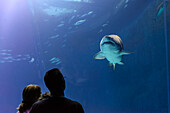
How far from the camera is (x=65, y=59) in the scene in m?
18.3

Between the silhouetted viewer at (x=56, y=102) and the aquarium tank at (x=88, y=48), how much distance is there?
24.6 feet

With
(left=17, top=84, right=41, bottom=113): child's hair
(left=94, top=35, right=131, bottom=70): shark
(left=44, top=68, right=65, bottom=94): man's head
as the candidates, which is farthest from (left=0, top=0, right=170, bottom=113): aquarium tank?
(left=44, top=68, right=65, bottom=94): man's head

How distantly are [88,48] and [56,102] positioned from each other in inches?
711

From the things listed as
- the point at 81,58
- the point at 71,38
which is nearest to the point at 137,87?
the point at 81,58

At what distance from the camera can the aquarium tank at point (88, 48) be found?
11945 mm

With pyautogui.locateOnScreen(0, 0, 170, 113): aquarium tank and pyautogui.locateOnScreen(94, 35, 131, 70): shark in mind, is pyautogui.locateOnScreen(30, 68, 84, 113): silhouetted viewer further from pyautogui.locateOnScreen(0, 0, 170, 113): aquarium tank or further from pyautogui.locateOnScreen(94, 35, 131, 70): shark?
pyautogui.locateOnScreen(0, 0, 170, 113): aquarium tank

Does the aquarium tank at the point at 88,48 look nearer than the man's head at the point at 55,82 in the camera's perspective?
No

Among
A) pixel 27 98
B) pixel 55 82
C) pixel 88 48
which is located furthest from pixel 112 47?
pixel 88 48

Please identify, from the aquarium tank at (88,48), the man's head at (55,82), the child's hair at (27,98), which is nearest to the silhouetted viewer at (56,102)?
the man's head at (55,82)

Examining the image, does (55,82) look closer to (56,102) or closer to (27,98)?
(56,102)

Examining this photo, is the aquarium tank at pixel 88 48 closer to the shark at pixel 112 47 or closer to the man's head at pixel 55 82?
the shark at pixel 112 47

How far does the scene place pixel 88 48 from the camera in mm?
19281

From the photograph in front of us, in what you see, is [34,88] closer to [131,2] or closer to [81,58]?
[131,2]

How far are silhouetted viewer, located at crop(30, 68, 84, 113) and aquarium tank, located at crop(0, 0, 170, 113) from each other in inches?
295
